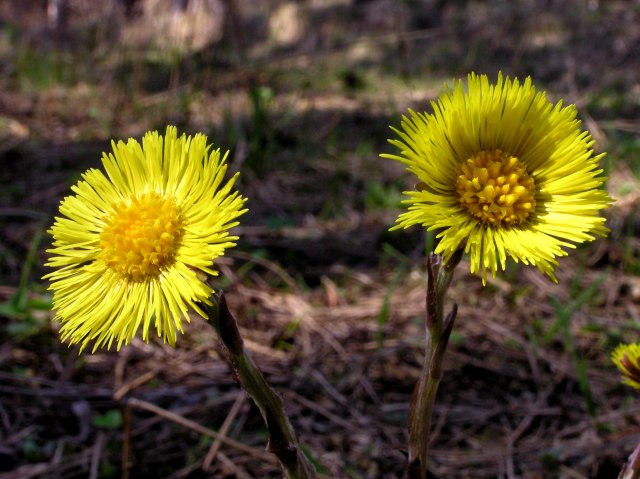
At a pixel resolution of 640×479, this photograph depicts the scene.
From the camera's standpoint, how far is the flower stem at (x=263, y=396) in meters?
0.89

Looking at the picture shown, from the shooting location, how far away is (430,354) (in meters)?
0.95

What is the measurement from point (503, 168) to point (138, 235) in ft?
2.33

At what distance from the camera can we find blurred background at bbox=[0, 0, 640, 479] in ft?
5.08

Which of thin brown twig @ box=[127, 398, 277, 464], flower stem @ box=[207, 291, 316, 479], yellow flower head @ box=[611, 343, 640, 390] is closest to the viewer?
flower stem @ box=[207, 291, 316, 479]

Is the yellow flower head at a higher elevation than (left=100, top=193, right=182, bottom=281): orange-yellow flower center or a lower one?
A: lower

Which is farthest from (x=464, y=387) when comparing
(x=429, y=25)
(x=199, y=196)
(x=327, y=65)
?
(x=429, y=25)

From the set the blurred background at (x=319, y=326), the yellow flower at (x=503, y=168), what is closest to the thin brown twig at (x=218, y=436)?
the blurred background at (x=319, y=326)

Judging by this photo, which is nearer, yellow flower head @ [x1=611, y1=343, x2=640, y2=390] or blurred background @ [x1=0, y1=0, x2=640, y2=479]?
yellow flower head @ [x1=611, y1=343, x2=640, y2=390]

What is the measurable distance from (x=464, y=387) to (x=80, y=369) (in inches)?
51.5

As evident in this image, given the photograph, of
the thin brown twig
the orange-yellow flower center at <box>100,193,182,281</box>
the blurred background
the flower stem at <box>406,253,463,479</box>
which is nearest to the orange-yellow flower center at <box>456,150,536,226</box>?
the flower stem at <box>406,253,463,479</box>

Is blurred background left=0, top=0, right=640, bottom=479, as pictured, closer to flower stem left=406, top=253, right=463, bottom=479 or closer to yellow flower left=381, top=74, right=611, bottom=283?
flower stem left=406, top=253, right=463, bottom=479

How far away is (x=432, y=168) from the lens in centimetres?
94

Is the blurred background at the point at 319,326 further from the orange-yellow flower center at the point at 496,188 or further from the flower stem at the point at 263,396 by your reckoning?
the orange-yellow flower center at the point at 496,188

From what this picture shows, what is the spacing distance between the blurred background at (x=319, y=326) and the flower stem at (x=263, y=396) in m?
0.26
